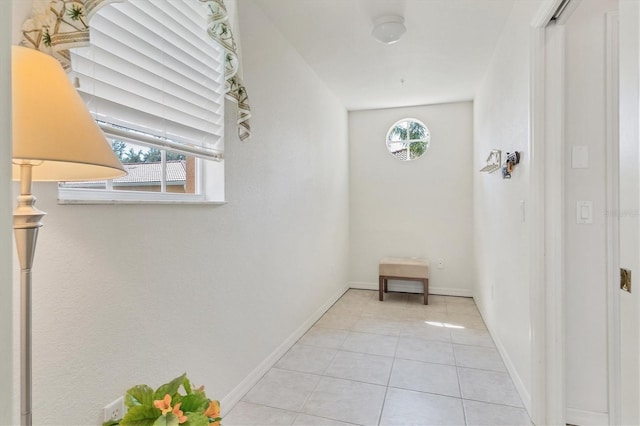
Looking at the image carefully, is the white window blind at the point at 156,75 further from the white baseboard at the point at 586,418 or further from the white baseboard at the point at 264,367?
the white baseboard at the point at 586,418

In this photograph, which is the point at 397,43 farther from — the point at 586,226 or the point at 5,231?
the point at 5,231

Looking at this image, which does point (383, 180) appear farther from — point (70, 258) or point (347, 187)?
point (70, 258)

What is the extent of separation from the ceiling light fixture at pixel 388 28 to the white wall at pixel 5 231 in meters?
2.23

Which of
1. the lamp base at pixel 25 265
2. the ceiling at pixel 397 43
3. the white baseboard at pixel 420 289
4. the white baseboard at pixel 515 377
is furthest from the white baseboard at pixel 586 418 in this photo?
the white baseboard at pixel 420 289

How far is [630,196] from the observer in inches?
34.8

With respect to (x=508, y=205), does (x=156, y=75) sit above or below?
above

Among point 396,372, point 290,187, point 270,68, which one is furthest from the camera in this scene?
point 290,187

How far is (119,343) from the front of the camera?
1.23 m

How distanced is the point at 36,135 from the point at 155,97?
90 cm

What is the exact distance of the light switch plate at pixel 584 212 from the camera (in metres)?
1.65

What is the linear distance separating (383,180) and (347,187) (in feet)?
1.67

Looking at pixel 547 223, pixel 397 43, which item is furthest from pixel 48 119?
pixel 397 43

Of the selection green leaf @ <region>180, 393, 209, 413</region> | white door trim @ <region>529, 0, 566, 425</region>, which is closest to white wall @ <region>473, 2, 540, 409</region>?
white door trim @ <region>529, 0, 566, 425</region>

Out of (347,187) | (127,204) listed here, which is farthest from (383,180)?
(127,204)
